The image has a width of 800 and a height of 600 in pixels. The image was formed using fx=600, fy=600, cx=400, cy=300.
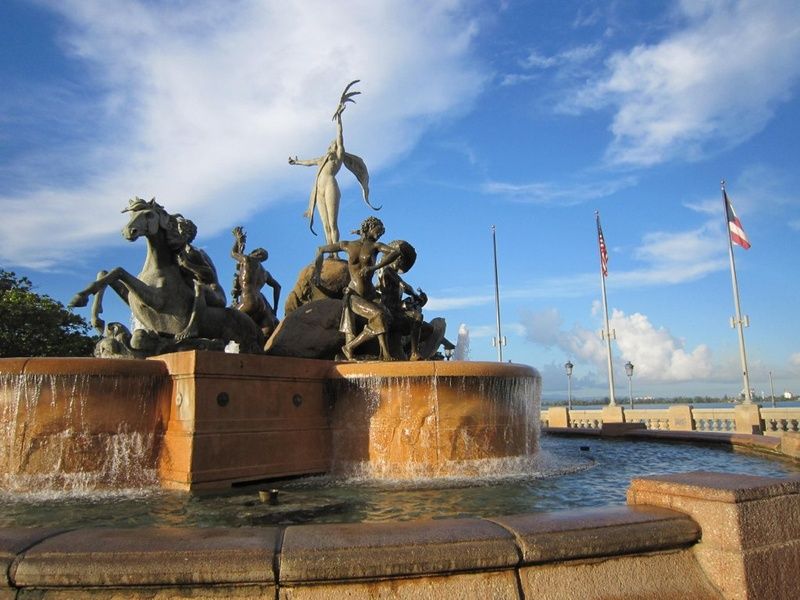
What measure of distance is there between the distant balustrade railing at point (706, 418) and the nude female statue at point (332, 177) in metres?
11.0

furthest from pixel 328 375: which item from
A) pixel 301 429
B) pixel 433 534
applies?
pixel 433 534

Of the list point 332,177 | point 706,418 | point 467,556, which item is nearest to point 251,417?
point 467,556

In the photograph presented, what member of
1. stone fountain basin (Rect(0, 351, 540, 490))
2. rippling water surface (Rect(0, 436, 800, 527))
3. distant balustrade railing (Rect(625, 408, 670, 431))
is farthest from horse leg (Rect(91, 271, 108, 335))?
distant balustrade railing (Rect(625, 408, 670, 431))

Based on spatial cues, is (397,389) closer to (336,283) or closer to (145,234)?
(145,234)

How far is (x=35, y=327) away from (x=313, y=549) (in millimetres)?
34203

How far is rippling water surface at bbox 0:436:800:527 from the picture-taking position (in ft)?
17.3

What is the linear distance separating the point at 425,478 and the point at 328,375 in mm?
1952

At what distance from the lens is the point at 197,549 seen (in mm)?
3053

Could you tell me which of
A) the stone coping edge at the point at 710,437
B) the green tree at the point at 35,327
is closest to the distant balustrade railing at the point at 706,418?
the stone coping edge at the point at 710,437

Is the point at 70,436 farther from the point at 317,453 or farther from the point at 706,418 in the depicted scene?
the point at 706,418

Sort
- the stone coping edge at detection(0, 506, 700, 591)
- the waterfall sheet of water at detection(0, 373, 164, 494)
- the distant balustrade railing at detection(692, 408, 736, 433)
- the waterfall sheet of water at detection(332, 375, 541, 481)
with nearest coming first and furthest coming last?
1. the stone coping edge at detection(0, 506, 700, 591)
2. the waterfall sheet of water at detection(0, 373, 164, 494)
3. the waterfall sheet of water at detection(332, 375, 541, 481)
4. the distant balustrade railing at detection(692, 408, 736, 433)

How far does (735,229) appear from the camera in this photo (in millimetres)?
27453

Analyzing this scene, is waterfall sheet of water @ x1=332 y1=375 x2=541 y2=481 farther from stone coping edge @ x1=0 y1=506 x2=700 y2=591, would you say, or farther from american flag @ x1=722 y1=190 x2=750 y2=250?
american flag @ x1=722 y1=190 x2=750 y2=250

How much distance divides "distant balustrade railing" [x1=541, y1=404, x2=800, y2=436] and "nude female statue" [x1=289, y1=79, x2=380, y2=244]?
10980mm
